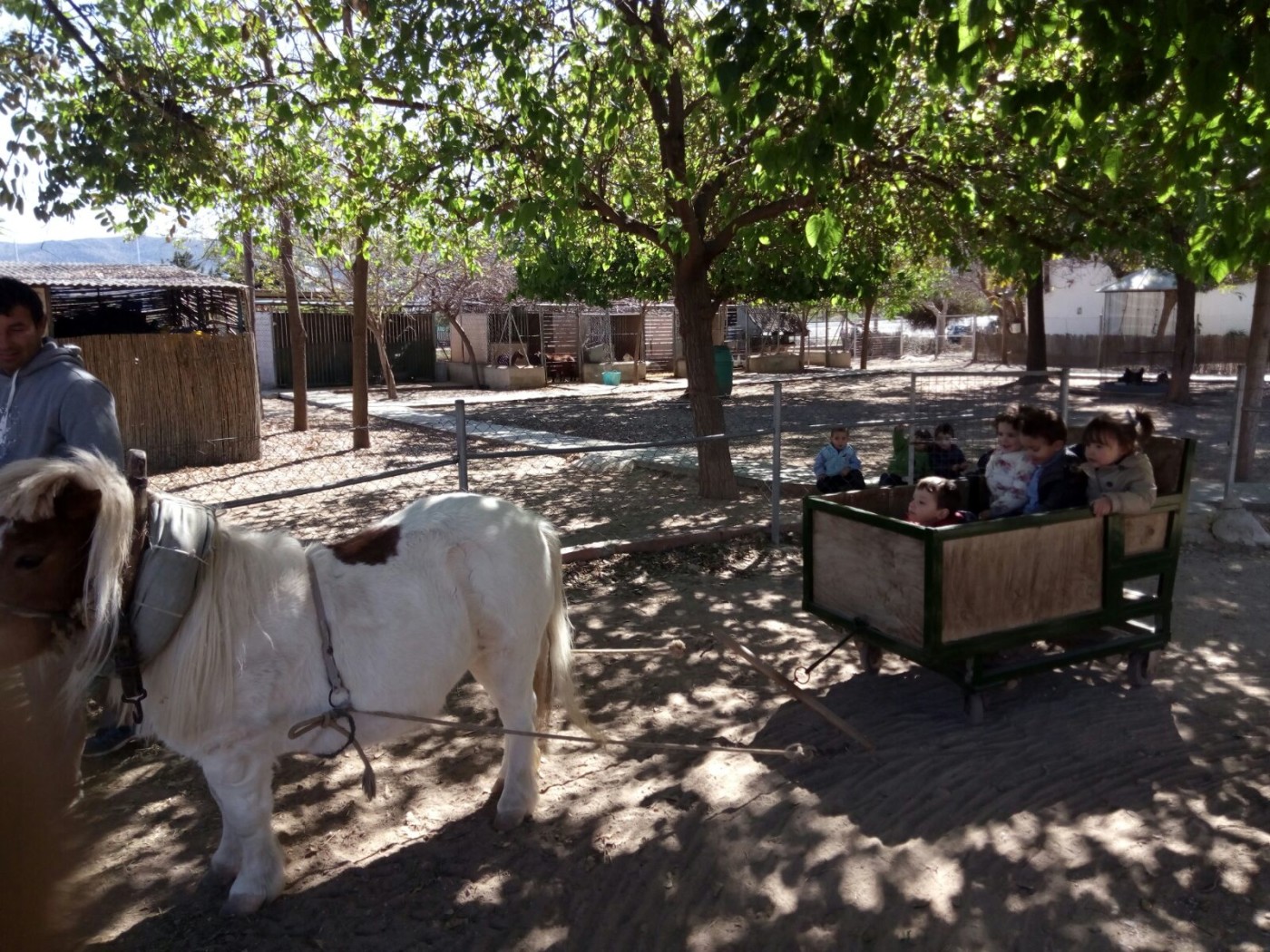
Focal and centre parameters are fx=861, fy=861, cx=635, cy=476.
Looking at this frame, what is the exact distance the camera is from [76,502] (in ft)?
7.38

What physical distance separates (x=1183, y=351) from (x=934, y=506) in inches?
655

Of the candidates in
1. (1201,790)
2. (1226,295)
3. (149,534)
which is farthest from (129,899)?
(1226,295)

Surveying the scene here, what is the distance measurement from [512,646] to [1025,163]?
586 cm

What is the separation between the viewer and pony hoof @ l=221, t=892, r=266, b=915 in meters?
2.82

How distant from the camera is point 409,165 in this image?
6742 millimetres

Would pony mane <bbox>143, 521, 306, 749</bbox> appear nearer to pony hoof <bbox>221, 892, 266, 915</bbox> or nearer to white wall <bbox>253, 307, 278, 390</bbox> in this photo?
pony hoof <bbox>221, 892, 266, 915</bbox>

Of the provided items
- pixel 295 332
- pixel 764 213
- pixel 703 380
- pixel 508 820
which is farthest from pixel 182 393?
pixel 508 820

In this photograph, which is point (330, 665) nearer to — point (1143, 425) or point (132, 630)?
point (132, 630)

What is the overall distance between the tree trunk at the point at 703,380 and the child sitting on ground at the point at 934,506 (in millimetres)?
3908

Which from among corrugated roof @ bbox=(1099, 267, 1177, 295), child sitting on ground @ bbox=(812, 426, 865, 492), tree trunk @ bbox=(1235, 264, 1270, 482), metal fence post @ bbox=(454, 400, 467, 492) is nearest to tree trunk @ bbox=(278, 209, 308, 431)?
metal fence post @ bbox=(454, 400, 467, 492)

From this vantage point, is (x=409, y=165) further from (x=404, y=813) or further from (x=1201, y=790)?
(x=1201, y=790)

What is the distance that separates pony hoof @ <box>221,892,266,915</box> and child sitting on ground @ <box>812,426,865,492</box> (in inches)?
221

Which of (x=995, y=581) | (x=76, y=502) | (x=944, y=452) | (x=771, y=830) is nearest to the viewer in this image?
(x=76, y=502)

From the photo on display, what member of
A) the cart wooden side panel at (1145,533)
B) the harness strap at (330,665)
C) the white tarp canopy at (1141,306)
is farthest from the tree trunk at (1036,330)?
the harness strap at (330,665)
